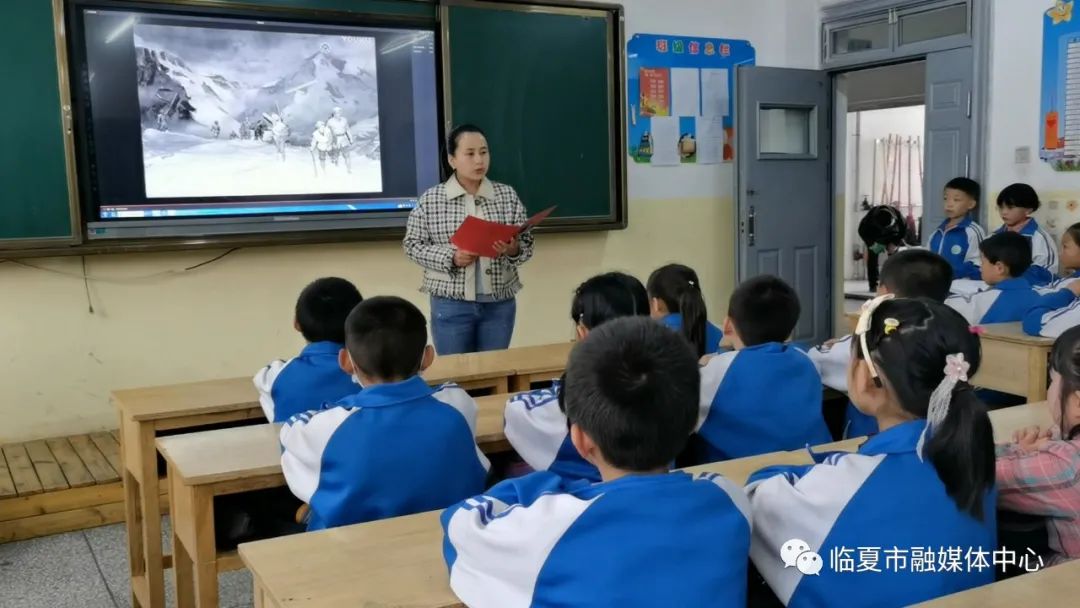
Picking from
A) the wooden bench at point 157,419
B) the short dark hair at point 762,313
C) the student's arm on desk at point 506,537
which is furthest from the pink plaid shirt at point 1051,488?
the wooden bench at point 157,419

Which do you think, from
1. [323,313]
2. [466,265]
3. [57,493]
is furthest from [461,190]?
[57,493]

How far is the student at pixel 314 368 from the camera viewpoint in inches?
92.9

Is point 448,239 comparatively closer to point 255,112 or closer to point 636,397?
point 255,112

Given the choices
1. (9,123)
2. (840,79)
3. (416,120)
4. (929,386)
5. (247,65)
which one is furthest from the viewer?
(840,79)

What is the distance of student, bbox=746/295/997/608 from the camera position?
4.30 ft

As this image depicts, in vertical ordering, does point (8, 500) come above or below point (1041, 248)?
below

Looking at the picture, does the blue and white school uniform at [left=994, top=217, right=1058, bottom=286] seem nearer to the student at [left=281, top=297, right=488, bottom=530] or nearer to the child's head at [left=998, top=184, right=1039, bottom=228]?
the child's head at [left=998, top=184, right=1039, bottom=228]

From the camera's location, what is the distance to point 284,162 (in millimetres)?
4402

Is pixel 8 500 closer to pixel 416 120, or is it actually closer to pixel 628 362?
pixel 416 120

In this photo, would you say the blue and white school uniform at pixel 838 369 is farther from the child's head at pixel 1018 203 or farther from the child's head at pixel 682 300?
the child's head at pixel 1018 203

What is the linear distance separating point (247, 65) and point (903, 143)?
32.7ft

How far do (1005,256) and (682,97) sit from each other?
239cm

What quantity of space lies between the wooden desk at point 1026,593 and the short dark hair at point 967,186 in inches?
163

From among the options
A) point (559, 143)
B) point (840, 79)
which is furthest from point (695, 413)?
point (840, 79)
